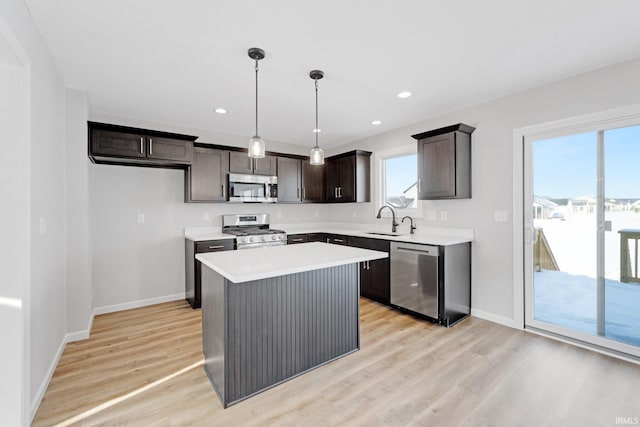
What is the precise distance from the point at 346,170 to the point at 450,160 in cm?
184

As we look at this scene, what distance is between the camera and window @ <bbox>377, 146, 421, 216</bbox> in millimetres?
4145

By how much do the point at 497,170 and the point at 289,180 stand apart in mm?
2961

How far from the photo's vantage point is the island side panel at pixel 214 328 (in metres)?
1.88

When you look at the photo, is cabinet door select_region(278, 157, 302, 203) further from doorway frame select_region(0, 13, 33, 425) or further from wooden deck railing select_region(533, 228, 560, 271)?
wooden deck railing select_region(533, 228, 560, 271)

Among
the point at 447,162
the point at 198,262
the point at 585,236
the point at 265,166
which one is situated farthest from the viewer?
the point at 265,166

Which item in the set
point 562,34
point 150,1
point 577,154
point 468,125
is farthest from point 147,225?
point 577,154

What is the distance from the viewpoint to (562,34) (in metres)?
2.04

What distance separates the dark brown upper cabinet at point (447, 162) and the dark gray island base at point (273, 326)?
1618 mm

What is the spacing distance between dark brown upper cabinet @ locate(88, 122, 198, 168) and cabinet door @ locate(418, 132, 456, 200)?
296 cm

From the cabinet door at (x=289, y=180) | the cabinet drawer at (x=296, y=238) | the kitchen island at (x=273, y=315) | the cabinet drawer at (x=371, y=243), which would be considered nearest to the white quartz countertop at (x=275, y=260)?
the kitchen island at (x=273, y=315)

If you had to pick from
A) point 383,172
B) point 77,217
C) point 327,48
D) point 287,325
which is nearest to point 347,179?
point 383,172

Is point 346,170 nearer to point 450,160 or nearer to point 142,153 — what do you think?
point 450,160

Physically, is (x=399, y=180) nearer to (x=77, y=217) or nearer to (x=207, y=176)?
(x=207, y=176)

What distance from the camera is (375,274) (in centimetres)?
389
